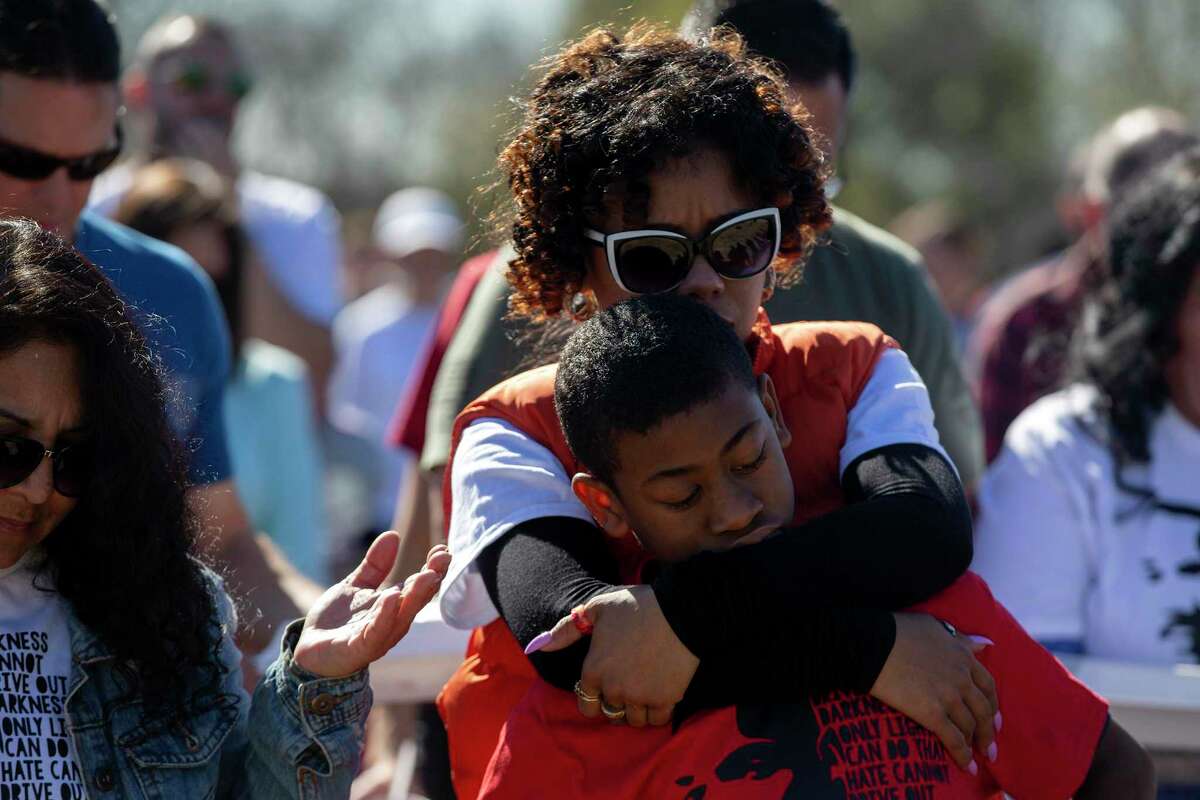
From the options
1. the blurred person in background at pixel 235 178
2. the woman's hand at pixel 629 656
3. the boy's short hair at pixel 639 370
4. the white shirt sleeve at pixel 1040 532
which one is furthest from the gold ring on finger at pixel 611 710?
the blurred person in background at pixel 235 178

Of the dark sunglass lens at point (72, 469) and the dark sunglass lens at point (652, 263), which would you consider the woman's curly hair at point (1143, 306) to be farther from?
the dark sunglass lens at point (72, 469)

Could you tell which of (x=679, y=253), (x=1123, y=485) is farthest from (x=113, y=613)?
(x=1123, y=485)

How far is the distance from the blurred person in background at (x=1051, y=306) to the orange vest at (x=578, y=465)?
228 centimetres

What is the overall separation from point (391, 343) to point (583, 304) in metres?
6.31

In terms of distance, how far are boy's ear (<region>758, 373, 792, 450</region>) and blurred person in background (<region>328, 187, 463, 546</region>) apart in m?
5.16

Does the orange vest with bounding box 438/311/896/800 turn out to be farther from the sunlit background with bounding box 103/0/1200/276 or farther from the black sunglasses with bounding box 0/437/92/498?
the sunlit background with bounding box 103/0/1200/276

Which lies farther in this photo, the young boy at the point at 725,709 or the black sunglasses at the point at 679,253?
the black sunglasses at the point at 679,253

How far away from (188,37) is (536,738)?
14.5ft

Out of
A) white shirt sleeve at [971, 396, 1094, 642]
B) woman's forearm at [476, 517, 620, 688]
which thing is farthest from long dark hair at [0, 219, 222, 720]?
white shirt sleeve at [971, 396, 1094, 642]

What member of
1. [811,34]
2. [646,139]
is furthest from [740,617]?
[811,34]

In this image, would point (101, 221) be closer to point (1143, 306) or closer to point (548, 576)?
point (548, 576)

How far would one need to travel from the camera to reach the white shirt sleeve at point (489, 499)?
7.89 ft

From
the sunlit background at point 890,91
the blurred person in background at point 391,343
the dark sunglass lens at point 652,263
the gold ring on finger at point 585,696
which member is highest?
the dark sunglass lens at point 652,263

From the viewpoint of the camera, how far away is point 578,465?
248cm
